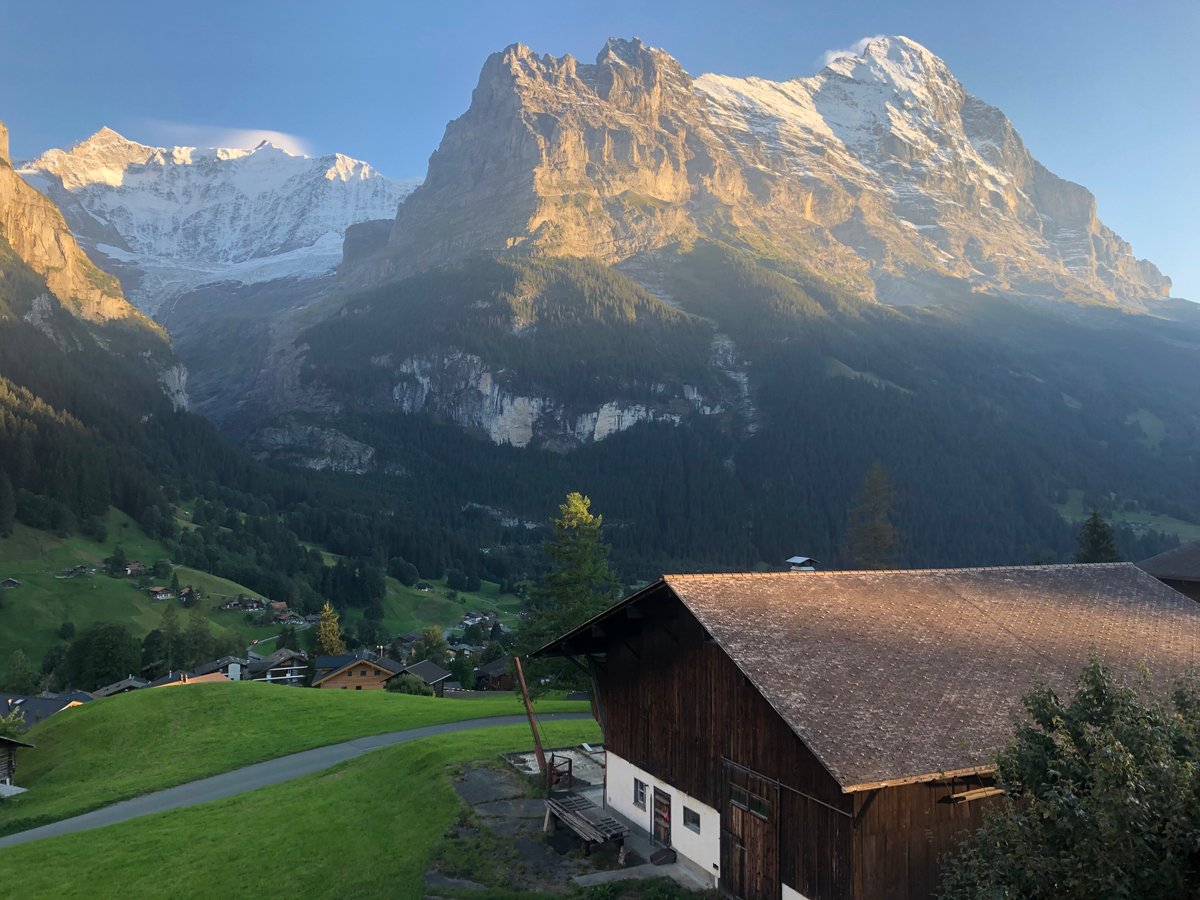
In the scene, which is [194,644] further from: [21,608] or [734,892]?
[734,892]

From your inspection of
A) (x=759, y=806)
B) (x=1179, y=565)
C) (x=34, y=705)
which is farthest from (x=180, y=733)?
(x=1179, y=565)

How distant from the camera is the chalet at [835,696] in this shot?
1551 cm

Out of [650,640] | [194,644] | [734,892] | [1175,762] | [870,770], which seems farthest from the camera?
[194,644]

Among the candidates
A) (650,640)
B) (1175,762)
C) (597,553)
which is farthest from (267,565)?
(1175,762)

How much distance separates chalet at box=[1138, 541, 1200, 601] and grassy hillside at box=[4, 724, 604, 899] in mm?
37060

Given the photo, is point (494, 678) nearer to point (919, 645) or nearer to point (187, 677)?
point (187, 677)

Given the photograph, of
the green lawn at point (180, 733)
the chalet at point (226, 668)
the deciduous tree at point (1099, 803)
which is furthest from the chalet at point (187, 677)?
the deciduous tree at point (1099, 803)

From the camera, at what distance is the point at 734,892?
18500mm

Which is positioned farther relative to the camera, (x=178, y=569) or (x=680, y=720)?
(x=178, y=569)

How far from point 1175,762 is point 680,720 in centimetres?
1372

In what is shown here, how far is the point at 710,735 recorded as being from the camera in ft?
65.0

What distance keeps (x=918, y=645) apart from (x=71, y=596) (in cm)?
13525

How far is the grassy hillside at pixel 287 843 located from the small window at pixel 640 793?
6000mm

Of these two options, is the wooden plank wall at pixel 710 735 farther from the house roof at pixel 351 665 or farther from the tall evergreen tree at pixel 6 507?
the tall evergreen tree at pixel 6 507
